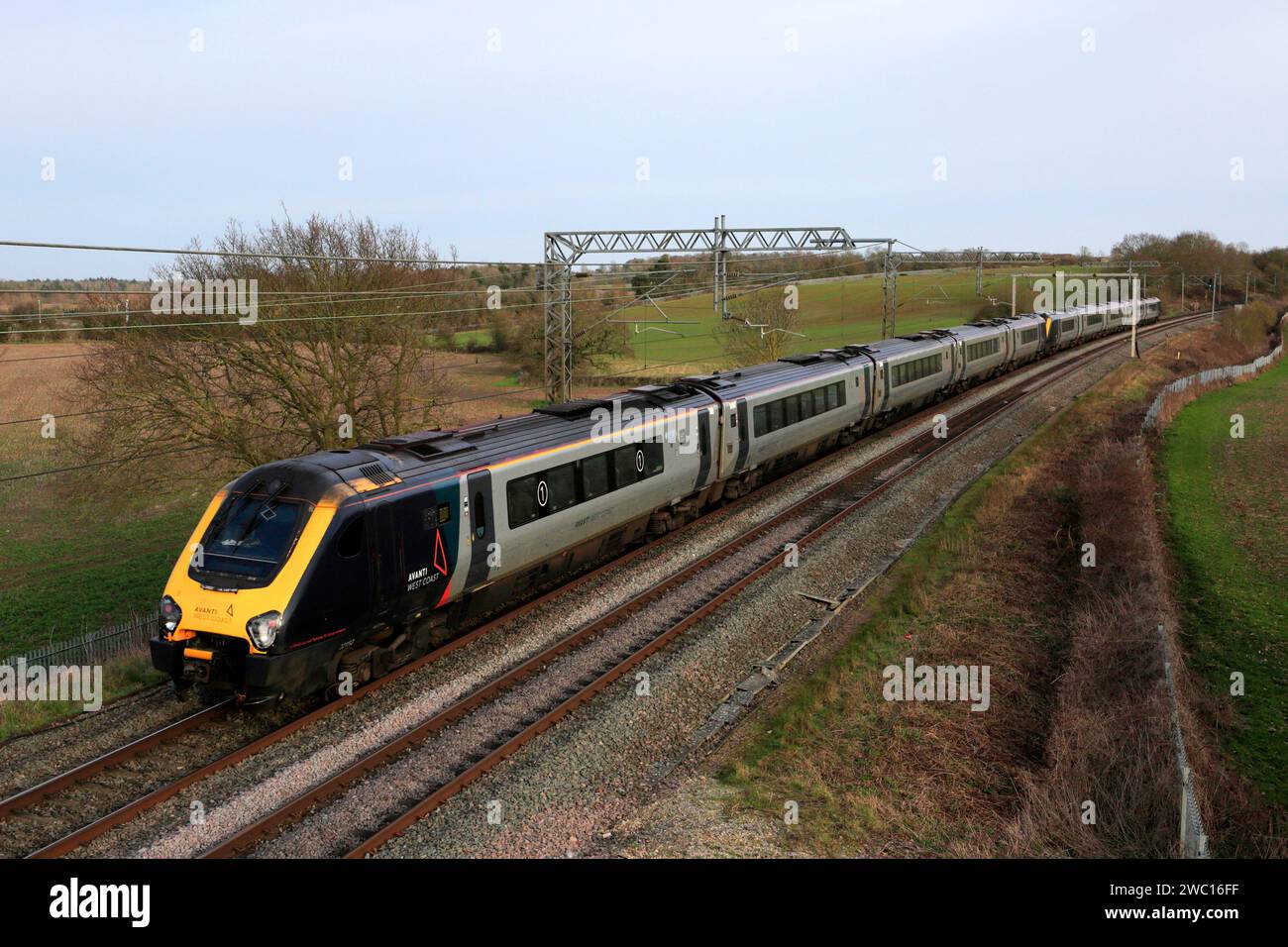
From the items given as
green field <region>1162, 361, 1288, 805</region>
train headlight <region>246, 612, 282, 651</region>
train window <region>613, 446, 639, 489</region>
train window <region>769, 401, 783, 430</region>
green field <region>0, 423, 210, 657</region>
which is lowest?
green field <region>0, 423, 210, 657</region>

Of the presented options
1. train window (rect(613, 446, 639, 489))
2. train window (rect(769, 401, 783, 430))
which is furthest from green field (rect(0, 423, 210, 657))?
train window (rect(769, 401, 783, 430))

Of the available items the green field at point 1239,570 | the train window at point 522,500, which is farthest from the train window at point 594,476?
the green field at point 1239,570

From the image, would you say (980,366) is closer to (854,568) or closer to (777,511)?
(777,511)

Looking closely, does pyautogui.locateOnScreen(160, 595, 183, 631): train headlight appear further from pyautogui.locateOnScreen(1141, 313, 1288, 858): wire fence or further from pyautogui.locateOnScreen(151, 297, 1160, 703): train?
pyautogui.locateOnScreen(1141, 313, 1288, 858): wire fence

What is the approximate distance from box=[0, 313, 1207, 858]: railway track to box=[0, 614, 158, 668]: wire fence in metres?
4.09

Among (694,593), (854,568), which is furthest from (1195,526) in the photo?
(694,593)

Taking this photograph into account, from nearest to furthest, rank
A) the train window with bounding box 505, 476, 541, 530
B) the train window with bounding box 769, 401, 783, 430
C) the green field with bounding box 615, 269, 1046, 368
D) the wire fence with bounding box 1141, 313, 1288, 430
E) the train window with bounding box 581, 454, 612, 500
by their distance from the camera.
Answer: the train window with bounding box 505, 476, 541, 530 → the train window with bounding box 581, 454, 612, 500 → the train window with bounding box 769, 401, 783, 430 → the wire fence with bounding box 1141, 313, 1288, 430 → the green field with bounding box 615, 269, 1046, 368

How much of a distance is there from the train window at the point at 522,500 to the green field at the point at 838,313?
35.4 metres

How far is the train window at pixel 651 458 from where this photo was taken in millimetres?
17047

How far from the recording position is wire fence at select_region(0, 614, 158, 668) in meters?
14.0

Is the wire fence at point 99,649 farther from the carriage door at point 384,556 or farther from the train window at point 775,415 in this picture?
the train window at point 775,415

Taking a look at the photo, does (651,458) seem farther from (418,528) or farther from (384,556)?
(384,556)
